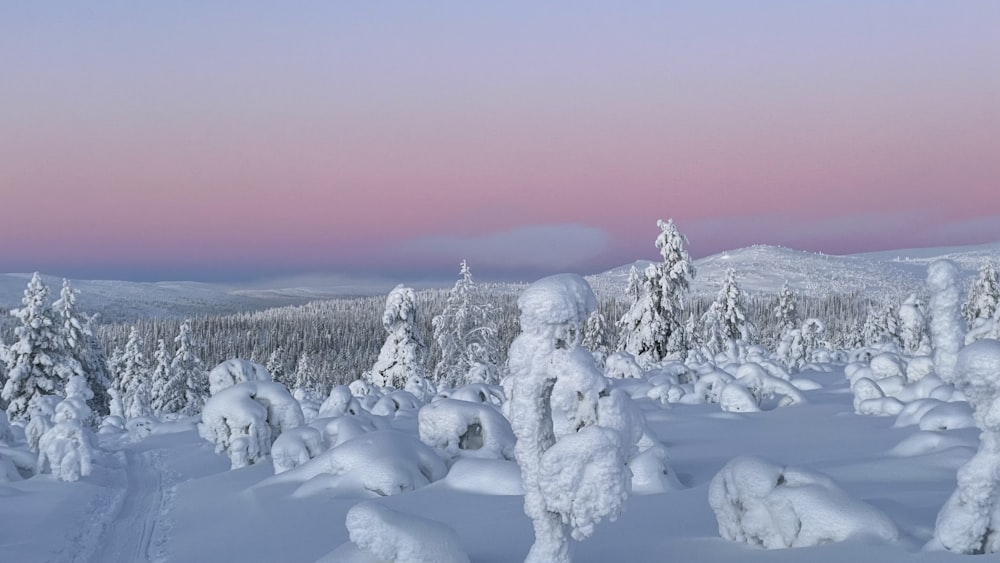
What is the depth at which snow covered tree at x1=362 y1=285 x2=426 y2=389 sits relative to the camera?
117ft

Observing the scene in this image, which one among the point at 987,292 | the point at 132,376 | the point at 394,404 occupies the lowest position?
the point at 132,376

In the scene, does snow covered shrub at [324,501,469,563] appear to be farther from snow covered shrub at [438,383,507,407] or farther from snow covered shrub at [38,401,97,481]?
snow covered shrub at [438,383,507,407]

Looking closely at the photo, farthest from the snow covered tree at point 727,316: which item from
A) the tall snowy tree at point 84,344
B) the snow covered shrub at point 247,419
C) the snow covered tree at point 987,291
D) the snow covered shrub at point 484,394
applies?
the tall snowy tree at point 84,344

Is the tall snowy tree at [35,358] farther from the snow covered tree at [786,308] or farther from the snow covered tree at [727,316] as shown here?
the snow covered tree at [786,308]

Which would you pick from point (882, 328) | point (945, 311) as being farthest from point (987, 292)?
point (945, 311)

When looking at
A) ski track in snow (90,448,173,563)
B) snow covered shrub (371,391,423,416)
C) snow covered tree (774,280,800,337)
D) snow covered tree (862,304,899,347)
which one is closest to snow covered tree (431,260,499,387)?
snow covered shrub (371,391,423,416)

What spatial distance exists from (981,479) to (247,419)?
11911mm

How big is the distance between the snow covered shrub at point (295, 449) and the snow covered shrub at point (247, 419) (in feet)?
5.40

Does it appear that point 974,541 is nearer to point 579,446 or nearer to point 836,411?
point 579,446

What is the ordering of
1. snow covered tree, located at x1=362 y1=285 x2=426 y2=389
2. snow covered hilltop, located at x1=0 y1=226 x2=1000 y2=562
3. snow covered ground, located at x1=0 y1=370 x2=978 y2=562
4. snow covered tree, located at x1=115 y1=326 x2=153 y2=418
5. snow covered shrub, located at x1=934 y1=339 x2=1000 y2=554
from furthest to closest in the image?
snow covered tree, located at x1=115 y1=326 x2=153 y2=418
snow covered tree, located at x1=362 y1=285 x2=426 y2=389
snow covered ground, located at x1=0 y1=370 x2=978 y2=562
snow covered shrub, located at x1=934 y1=339 x2=1000 y2=554
snow covered hilltop, located at x1=0 y1=226 x2=1000 y2=562

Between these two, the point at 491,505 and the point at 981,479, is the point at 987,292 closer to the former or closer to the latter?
the point at 491,505

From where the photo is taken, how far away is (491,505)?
329 inches

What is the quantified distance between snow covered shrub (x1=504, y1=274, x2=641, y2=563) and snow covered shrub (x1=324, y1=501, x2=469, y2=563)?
0.81 m

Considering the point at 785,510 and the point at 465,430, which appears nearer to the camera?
the point at 785,510
